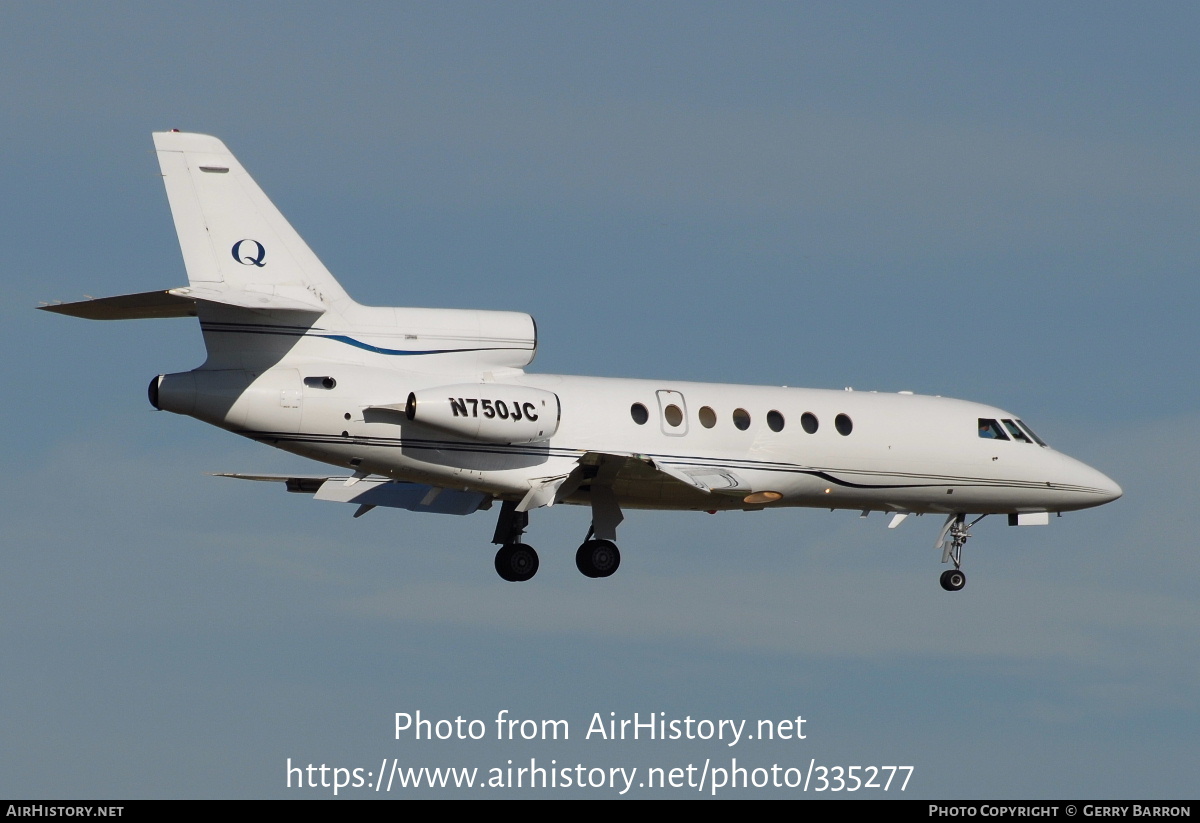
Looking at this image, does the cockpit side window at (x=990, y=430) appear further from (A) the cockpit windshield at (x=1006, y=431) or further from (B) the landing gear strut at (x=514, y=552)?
(B) the landing gear strut at (x=514, y=552)

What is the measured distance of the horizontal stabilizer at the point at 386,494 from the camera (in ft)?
95.9

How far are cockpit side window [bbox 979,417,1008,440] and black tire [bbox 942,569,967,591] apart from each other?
254cm

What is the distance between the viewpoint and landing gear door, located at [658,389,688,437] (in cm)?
2717

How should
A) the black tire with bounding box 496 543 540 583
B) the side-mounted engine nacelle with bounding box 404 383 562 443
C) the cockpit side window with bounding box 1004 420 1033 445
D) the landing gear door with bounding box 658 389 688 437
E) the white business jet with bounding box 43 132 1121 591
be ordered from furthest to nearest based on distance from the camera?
the cockpit side window with bounding box 1004 420 1033 445, the black tire with bounding box 496 543 540 583, the landing gear door with bounding box 658 389 688 437, the side-mounted engine nacelle with bounding box 404 383 562 443, the white business jet with bounding box 43 132 1121 591

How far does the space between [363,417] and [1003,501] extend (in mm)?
12392

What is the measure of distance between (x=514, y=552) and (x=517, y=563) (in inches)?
7.7

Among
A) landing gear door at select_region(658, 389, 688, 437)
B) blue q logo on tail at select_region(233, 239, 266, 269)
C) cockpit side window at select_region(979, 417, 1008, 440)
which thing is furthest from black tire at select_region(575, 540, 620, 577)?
cockpit side window at select_region(979, 417, 1008, 440)

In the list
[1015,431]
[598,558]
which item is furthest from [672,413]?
[1015,431]

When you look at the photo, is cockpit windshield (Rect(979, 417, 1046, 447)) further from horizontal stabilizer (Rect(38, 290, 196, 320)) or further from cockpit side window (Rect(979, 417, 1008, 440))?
horizontal stabilizer (Rect(38, 290, 196, 320))

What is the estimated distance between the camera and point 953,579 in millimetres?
30812

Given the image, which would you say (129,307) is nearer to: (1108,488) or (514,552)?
(514,552)

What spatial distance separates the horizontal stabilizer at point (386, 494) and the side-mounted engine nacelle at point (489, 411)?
355 cm

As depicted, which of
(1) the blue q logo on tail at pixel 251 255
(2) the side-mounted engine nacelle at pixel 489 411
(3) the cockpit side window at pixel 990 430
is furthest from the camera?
(3) the cockpit side window at pixel 990 430

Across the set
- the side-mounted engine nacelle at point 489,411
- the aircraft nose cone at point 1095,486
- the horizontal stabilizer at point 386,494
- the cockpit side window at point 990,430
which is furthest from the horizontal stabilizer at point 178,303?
the aircraft nose cone at point 1095,486
